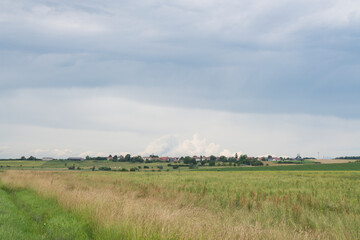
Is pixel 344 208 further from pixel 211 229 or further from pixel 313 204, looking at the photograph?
pixel 211 229

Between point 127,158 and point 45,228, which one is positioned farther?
point 127,158

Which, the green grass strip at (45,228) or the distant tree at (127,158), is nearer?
the green grass strip at (45,228)

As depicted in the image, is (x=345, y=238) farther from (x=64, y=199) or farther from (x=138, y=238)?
(x=64, y=199)

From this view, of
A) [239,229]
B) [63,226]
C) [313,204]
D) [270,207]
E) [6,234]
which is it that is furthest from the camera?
[313,204]

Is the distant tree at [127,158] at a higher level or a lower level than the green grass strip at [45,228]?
higher

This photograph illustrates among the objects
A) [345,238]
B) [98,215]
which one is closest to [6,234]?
[98,215]

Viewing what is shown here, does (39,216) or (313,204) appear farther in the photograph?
(313,204)

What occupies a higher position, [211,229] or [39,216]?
[211,229]

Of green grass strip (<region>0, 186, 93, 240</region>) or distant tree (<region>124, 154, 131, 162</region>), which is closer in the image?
green grass strip (<region>0, 186, 93, 240</region>)

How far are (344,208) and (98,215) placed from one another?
32.7 ft

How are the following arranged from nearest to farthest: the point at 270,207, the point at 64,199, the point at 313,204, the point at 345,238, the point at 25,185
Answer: the point at 345,238 → the point at 270,207 → the point at 313,204 → the point at 64,199 → the point at 25,185

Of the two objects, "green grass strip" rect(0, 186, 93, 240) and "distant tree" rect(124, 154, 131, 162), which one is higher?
"distant tree" rect(124, 154, 131, 162)

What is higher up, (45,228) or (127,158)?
(127,158)

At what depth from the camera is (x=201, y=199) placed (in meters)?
15.7
